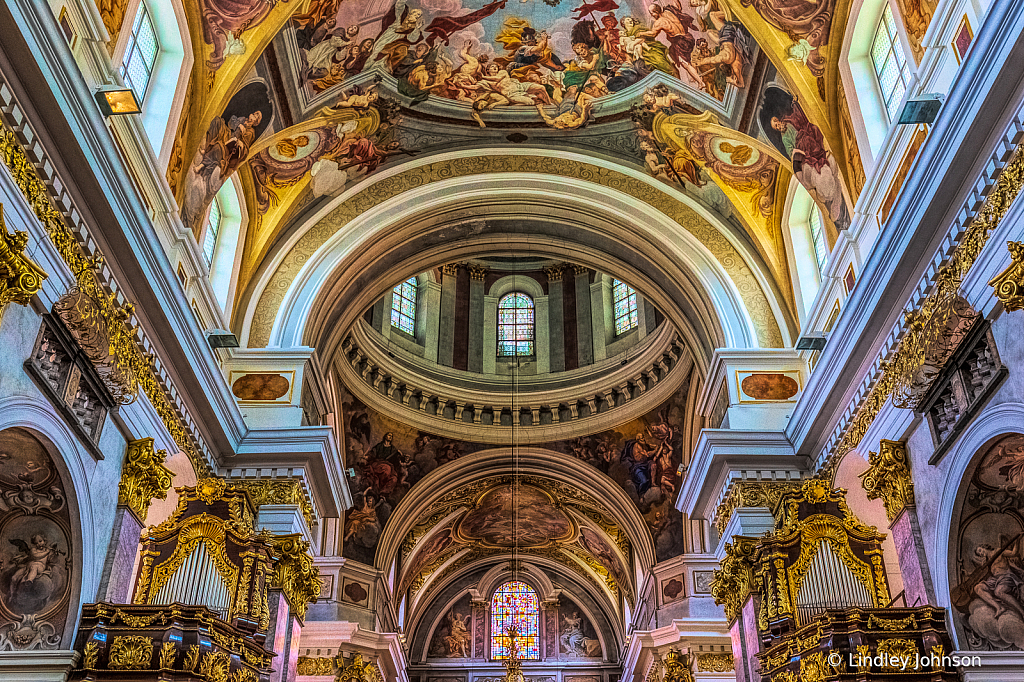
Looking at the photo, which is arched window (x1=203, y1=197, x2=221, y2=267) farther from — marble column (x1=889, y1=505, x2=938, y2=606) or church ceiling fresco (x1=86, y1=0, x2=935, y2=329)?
marble column (x1=889, y1=505, x2=938, y2=606)

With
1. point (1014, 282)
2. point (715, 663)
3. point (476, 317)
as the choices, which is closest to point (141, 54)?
point (1014, 282)

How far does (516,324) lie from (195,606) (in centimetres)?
1950

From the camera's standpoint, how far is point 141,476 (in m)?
10.8

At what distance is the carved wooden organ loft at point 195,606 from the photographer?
914 cm

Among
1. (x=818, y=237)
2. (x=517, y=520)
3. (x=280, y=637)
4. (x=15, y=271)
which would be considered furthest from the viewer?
(x=517, y=520)

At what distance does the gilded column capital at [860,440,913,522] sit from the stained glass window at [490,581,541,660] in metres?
23.4

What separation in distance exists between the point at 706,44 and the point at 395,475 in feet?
49.5

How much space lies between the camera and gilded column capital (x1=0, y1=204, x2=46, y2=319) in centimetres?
721

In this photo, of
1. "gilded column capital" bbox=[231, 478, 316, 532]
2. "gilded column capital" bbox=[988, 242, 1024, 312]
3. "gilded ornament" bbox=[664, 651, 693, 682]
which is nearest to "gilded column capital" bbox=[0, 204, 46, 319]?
"gilded column capital" bbox=[231, 478, 316, 532]

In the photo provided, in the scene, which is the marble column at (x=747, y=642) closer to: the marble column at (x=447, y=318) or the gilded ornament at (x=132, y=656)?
the gilded ornament at (x=132, y=656)

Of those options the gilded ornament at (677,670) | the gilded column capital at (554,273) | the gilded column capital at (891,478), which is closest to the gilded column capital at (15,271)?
the gilded column capital at (891,478)

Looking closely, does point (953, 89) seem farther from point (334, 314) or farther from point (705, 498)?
point (334, 314)

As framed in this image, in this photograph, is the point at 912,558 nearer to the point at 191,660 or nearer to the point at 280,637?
the point at 191,660

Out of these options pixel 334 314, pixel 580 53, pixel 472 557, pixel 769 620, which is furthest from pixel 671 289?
pixel 472 557
